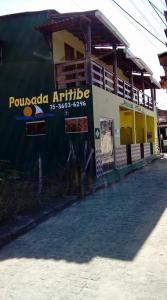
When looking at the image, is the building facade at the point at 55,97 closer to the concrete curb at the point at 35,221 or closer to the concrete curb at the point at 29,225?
the concrete curb at the point at 35,221

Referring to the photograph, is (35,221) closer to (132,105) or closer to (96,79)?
(96,79)

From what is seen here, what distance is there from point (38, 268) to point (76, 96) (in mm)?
9372

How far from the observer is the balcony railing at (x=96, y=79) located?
14133 millimetres

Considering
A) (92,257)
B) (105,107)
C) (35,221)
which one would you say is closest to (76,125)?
(105,107)

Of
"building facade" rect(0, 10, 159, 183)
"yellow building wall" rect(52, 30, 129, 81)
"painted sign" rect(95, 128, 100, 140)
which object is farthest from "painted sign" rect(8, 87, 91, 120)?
"yellow building wall" rect(52, 30, 129, 81)

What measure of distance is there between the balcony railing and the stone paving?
6.48 m

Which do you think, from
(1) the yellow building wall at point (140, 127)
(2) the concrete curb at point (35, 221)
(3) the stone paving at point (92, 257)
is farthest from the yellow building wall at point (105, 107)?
(1) the yellow building wall at point (140, 127)

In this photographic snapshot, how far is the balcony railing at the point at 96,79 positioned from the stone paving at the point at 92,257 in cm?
648

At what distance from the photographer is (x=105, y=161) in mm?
15227

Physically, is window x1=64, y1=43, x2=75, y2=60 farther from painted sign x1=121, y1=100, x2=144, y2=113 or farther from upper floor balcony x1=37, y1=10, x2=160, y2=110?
painted sign x1=121, y1=100, x2=144, y2=113

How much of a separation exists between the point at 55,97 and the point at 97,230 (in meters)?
8.19

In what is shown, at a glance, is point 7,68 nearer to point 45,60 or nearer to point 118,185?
point 45,60

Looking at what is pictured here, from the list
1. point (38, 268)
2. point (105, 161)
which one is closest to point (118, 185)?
point (105, 161)

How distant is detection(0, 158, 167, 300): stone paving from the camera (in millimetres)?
4473
